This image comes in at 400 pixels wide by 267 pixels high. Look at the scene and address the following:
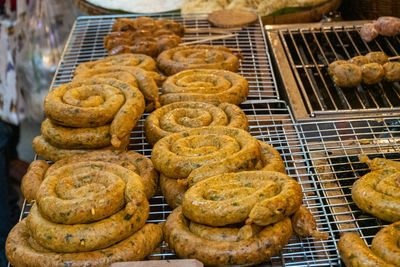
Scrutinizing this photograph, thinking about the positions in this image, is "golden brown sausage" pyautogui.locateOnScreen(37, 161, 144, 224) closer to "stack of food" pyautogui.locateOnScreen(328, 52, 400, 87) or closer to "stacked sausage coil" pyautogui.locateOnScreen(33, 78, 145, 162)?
"stacked sausage coil" pyautogui.locateOnScreen(33, 78, 145, 162)

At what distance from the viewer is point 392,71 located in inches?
179

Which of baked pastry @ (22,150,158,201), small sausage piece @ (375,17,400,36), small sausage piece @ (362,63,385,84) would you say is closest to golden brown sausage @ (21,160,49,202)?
baked pastry @ (22,150,158,201)

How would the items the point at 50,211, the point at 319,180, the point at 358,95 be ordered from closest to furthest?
the point at 50,211 < the point at 319,180 < the point at 358,95

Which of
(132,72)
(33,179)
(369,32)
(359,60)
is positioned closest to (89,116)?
(33,179)

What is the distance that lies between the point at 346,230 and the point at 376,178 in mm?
454

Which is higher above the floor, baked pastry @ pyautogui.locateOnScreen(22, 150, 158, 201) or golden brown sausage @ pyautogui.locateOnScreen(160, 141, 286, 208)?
golden brown sausage @ pyautogui.locateOnScreen(160, 141, 286, 208)

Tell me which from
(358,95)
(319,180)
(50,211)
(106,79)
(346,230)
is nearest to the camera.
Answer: (50,211)

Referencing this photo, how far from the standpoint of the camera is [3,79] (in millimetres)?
5523

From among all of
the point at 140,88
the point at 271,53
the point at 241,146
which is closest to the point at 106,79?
the point at 140,88

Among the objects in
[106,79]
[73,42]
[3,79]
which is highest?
[106,79]

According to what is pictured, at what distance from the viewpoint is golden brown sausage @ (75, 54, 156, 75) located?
457 centimetres

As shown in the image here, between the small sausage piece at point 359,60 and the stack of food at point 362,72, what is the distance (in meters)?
0.02

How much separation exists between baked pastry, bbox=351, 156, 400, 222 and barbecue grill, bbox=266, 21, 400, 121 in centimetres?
89

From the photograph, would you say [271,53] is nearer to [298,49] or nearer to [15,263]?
[298,49]
